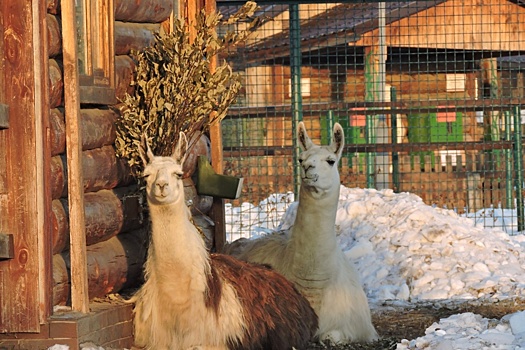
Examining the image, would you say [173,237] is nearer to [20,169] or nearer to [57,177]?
[57,177]

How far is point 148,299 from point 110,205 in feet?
2.84

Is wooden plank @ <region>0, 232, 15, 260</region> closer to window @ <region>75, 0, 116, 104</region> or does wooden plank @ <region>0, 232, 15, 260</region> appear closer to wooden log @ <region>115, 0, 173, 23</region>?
window @ <region>75, 0, 116, 104</region>

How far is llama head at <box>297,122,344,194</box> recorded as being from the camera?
846 cm

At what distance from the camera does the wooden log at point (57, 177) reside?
688cm

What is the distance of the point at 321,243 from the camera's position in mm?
8586

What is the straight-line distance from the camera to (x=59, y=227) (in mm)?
6945

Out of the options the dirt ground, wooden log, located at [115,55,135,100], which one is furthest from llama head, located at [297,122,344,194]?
wooden log, located at [115,55,135,100]

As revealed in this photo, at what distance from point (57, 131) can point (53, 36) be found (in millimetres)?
584

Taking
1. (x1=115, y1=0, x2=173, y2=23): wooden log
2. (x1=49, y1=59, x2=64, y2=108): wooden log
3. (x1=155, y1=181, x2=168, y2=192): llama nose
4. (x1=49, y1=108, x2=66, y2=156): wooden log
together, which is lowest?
(x1=155, y1=181, x2=168, y2=192): llama nose

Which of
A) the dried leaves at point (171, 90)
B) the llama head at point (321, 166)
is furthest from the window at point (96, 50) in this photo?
the llama head at point (321, 166)

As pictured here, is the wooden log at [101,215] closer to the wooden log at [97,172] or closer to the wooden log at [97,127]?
the wooden log at [97,172]

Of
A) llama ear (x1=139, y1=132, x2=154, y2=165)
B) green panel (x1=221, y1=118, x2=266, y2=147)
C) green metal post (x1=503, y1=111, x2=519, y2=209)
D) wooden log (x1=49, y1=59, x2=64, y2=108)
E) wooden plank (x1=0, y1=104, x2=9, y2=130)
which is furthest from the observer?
green panel (x1=221, y1=118, x2=266, y2=147)

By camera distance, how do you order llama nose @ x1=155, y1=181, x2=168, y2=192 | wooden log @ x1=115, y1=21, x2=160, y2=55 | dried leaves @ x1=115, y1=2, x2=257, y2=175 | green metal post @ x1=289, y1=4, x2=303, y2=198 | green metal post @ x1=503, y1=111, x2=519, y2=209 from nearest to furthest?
1. llama nose @ x1=155, y1=181, x2=168, y2=192
2. dried leaves @ x1=115, y1=2, x2=257, y2=175
3. wooden log @ x1=115, y1=21, x2=160, y2=55
4. green metal post @ x1=289, y1=4, x2=303, y2=198
5. green metal post @ x1=503, y1=111, x2=519, y2=209

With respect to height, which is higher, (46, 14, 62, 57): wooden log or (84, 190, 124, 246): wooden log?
(46, 14, 62, 57): wooden log
